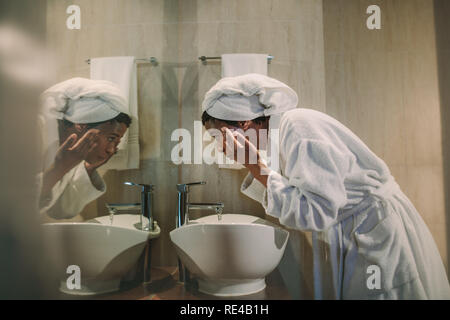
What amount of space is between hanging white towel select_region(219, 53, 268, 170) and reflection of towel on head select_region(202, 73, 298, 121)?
18 mm

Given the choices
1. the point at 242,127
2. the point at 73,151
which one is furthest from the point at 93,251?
the point at 242,127

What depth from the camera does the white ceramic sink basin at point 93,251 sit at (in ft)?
2.43

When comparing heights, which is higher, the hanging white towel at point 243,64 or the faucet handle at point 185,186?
the hanging white towel at point 243,64

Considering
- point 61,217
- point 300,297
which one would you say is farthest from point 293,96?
point 61,217

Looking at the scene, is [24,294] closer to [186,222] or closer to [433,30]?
[186,222]

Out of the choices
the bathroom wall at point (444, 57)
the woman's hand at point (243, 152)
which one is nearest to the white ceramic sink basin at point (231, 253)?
the woman's hand at point (243, 152)

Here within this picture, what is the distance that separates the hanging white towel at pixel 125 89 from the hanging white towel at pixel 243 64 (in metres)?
0.29

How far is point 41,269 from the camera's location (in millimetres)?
729

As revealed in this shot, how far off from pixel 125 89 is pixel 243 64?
1.22ft

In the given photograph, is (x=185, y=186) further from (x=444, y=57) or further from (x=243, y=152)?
(x=444, y=57)

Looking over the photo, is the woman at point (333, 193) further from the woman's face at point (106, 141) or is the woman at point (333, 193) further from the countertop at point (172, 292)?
the woman's face at point (106, 141)

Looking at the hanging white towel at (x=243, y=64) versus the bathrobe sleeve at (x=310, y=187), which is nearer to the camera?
the bathrobe sleeve at (x=310, y=187)

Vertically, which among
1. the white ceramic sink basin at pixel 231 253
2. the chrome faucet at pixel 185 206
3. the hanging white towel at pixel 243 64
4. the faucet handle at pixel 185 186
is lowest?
the white ceramic sink basin at pixel 231 253

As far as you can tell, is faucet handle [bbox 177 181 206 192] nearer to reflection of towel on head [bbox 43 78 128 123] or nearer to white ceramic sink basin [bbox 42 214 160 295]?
white ceramic sink basin [bbox 42 214 160 295]
